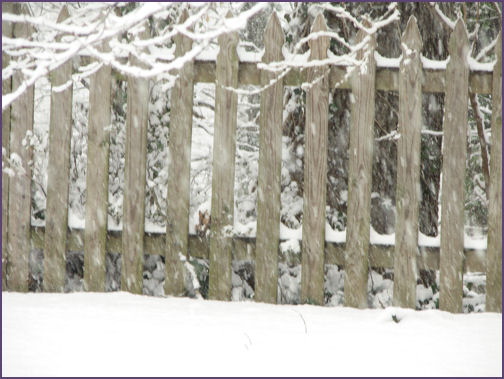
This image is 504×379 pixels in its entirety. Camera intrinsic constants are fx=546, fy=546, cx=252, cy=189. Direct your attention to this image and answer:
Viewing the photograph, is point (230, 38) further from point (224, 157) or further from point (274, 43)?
point (224, 157)

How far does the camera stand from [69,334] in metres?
2.51

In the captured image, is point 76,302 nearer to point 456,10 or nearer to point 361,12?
point 361,12

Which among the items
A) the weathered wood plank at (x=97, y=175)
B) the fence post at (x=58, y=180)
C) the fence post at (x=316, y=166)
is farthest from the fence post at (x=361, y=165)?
the fence post at (x=58, y=180)

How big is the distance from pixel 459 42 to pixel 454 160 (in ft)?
2.15

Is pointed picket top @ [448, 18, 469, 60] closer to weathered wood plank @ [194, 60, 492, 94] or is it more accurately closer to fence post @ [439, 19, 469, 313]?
fence post @ [439, 19, 469, 313]

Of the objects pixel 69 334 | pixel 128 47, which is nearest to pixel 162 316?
pixel 69 334

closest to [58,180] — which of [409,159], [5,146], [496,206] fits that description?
[5,146]

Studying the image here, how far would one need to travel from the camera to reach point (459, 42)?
3.04m

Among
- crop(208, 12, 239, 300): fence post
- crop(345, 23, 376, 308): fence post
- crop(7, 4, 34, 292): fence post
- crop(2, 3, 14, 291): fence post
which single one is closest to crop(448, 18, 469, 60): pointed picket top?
crop(345, 23, 376, 308): fence post

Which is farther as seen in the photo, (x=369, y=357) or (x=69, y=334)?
(x=69, y=334)

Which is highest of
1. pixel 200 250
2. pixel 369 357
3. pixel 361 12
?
pixel 361 12

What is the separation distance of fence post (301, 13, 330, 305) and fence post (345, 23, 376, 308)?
0.51 feet

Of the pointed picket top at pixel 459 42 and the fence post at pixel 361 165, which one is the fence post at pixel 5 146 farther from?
the pointed picket top at pixel 459 42

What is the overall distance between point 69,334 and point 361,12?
2969 mm
